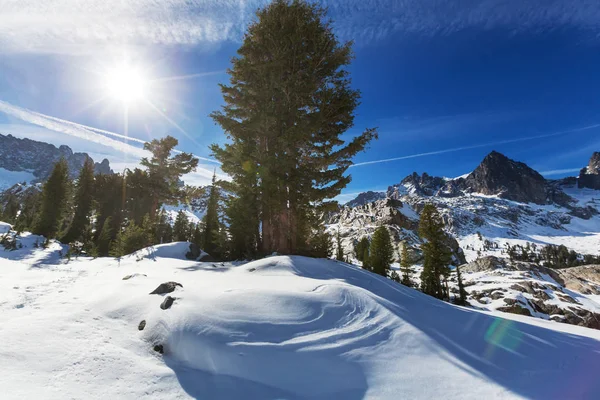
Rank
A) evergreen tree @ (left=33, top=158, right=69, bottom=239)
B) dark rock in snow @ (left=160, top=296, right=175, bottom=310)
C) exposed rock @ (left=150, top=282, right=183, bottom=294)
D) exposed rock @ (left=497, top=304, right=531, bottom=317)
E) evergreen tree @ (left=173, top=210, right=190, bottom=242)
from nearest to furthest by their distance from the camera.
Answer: dark rock in snow @ (left=160, top=296, right=175, bottom=310) → exposed rock @ (left=150, top=282, right=183, bottom=294) → evergreen tree @ (left=33, top=158, right=69, bottom=239) → exposed rock @ (left=497, top=304, right=531, bottom=317) → evergreen tree @ (left=173, top=210, right=190, bottom=242)

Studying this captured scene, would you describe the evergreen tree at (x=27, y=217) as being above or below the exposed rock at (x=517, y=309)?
above

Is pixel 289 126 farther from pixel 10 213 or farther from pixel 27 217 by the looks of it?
pixel 10 213

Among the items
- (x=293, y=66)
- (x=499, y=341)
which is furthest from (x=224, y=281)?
(x=293, y=66)

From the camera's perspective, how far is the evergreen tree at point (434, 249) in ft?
114

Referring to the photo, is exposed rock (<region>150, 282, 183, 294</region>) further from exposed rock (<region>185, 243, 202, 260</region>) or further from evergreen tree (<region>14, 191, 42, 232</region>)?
evergreen tree (<region>14, 191, 42, 232</region>)

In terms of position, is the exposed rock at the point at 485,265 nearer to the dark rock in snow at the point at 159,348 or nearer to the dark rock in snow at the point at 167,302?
the dark rock in snow at the point at 167,302

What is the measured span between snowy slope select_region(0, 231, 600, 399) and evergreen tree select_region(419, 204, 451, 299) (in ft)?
103

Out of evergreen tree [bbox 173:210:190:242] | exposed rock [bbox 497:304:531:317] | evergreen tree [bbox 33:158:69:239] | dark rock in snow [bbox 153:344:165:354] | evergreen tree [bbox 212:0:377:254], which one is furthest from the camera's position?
evergreen tree [bbox 173:210:190:242]

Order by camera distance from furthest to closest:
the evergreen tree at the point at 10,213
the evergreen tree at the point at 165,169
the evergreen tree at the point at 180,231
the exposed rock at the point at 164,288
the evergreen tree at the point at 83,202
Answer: the evergreen tree at the point at 180,231 < the evergreen tree at the point at 165,169 < the evergreen tree at the point at 83,202 < the evergreen tree at the point at 10,213 < the exposed rock at the point at 164,288

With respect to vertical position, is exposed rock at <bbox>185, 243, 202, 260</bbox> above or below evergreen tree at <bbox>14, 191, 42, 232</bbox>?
below

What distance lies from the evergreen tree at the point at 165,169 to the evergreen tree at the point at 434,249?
3125 centimetres

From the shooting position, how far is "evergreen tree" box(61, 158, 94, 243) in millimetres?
29275

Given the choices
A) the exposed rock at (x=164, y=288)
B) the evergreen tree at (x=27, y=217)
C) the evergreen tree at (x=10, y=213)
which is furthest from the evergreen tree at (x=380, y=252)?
the evergreen tree at (x=10, y=213)

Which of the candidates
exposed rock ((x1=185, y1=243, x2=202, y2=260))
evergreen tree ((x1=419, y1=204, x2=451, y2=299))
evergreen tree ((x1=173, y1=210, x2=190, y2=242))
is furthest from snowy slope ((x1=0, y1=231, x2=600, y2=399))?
evergreen tree ((x1=173, y1=210, x2=190, y2=242))
